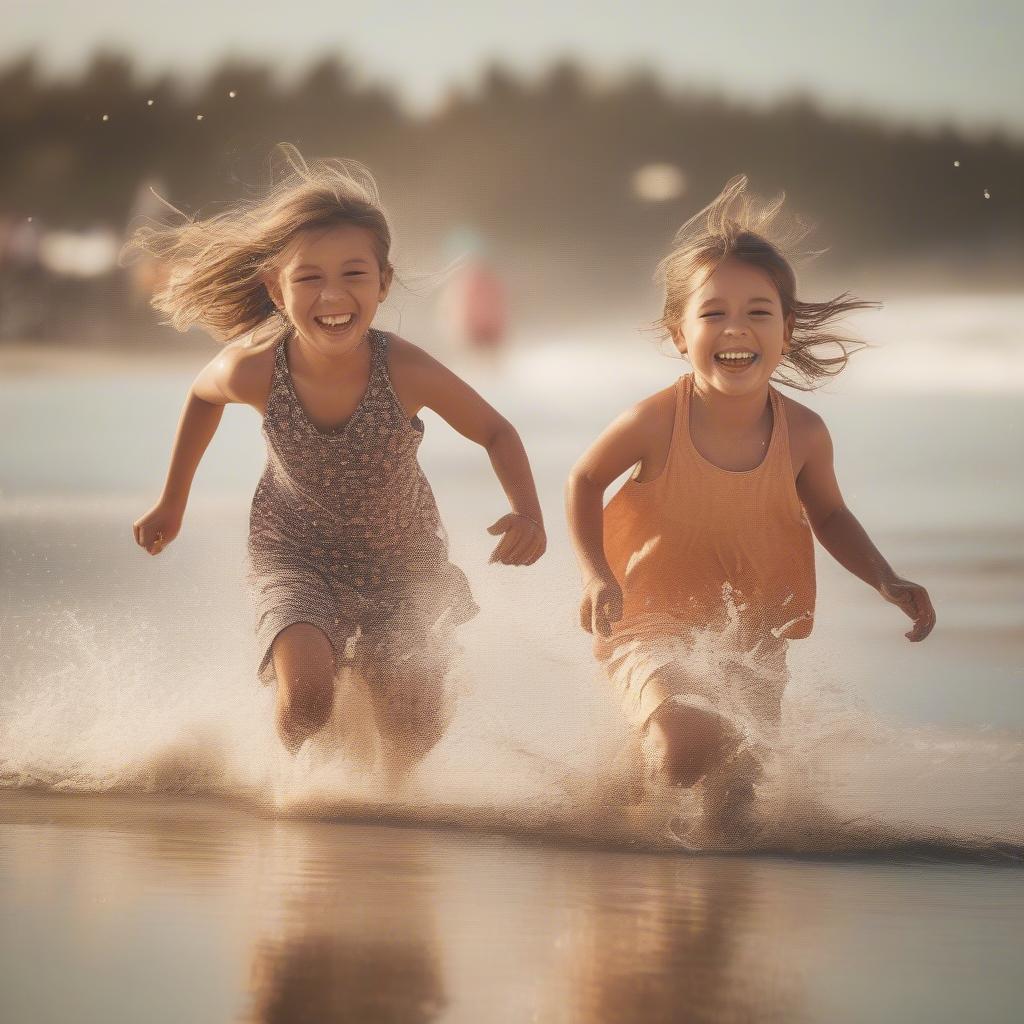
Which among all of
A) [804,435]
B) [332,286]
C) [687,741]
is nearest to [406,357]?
[332,286]

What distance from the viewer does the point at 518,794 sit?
7.03 feet

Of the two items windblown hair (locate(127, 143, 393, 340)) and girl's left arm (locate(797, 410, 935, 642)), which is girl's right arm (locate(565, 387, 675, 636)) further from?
windblown hair (locate(127, 143, 393, 340))

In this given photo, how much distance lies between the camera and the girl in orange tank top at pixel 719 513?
2.12 m

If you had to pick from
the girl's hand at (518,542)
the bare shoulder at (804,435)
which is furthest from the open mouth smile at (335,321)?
the bare shoulder at (804,435)

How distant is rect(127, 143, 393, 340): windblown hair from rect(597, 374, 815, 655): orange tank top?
51 cm

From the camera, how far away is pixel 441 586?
2.34 m

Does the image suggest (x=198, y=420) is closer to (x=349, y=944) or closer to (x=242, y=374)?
(x=242, y=374)

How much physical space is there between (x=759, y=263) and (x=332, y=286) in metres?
0.57

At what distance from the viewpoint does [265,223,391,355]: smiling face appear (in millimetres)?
2252

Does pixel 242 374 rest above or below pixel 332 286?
below

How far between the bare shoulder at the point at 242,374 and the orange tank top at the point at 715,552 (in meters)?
0.54

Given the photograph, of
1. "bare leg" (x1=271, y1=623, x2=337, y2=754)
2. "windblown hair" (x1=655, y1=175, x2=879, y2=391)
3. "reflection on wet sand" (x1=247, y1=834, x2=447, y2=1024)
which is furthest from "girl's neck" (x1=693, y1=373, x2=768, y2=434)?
"reflection on wet sand" (x1=247, y1=834, x2=447, y2=1024)

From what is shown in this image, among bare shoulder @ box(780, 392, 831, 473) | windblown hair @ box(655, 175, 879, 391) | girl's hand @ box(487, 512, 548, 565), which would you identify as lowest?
girl's hand @ box(487, 512, 548, 565)

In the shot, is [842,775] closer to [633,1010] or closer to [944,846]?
[944,846]
